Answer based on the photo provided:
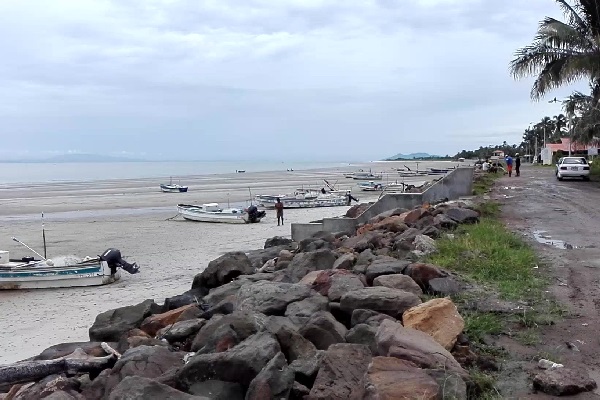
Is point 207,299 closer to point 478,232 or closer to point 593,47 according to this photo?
point 478,232

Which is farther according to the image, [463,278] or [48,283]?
[48,283]

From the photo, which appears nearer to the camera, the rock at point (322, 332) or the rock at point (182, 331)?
the rock at point (322, 332)

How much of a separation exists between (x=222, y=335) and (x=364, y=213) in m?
14.1

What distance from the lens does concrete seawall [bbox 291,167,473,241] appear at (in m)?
18.3

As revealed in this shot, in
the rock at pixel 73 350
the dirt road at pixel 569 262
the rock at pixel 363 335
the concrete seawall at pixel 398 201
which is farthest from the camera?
the concrete seawall at pixel 398 201

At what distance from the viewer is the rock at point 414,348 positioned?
4.52 m

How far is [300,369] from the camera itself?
15.4ft

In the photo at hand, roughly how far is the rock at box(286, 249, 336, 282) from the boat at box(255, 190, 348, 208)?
30.5m

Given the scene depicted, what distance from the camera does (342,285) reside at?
709 cm

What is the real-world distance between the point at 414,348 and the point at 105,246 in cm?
2215

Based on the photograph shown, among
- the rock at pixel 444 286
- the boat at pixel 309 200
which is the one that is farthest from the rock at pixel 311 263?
the boat at pixel 309 200

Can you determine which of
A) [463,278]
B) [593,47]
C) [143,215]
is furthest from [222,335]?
[143,215]

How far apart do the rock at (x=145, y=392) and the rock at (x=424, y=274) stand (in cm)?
354

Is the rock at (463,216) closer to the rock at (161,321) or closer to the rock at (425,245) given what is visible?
the rock at (425,245)
